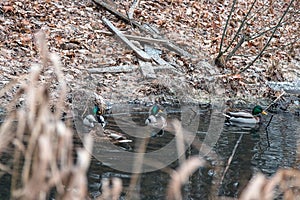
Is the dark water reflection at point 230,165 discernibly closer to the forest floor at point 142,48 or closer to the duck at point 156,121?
the duck at point 156,121

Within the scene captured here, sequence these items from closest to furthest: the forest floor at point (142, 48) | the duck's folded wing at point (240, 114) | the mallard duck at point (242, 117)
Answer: the mallard duck at point (242, 117) < the duck's folded wing at point (240, 114) < the forest floor at point (142, 48)

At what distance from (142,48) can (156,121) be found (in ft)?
10.5

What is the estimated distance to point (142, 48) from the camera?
10.6m

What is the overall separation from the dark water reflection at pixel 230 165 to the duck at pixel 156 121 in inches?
11.2

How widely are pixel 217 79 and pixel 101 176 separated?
19.0ft

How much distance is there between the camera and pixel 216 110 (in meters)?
9.57

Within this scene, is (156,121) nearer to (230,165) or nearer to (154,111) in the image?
(154,111)

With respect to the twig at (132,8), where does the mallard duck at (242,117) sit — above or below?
below

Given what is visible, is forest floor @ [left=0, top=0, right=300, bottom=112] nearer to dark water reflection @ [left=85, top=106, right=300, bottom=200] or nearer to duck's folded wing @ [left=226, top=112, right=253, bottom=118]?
duck's folded wing @ [left=226, top=112, right=253, bottom=118]

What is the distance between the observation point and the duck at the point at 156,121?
7.53m

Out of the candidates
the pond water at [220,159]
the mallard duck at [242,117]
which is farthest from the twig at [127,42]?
the mallard duck at [242,117]

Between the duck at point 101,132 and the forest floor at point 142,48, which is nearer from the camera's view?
the duck at point 101,132

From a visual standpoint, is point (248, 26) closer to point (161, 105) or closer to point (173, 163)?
point (161, 105)

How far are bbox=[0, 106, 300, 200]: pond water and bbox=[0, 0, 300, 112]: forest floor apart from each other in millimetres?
876
